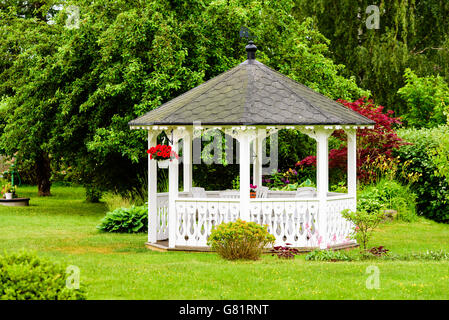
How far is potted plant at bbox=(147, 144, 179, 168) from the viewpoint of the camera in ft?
44.6

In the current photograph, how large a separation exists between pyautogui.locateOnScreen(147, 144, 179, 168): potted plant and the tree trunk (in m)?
17.7

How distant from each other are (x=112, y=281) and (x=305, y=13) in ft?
70.6

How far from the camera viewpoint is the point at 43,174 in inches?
1251

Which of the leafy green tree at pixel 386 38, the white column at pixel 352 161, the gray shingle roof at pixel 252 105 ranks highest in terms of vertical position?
the leafy green tree at pixel 386 38

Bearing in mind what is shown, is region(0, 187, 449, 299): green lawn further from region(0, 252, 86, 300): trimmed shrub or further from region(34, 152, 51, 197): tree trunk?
region(34, 152, 51, 197): tree trunk

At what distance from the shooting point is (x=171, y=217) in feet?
46.0

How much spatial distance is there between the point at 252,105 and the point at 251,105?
2cm

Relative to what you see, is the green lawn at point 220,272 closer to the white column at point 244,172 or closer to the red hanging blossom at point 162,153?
the white column at point 244,172

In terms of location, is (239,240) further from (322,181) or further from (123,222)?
(123,222)

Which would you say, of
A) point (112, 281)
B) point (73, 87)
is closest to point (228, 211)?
point (112, 281)

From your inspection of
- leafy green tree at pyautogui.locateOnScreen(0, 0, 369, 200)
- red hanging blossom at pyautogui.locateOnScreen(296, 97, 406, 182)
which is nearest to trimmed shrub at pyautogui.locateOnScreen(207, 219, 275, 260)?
leafy green tree at pyautogui.locateOnScreen(0, 0, 369, 200)

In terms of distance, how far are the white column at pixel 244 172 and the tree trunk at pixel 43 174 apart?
61.6 feet

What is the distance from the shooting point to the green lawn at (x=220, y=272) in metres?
9.09

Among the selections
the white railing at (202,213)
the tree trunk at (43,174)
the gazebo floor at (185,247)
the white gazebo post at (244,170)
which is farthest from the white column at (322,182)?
the tree trunk at (43,174)
